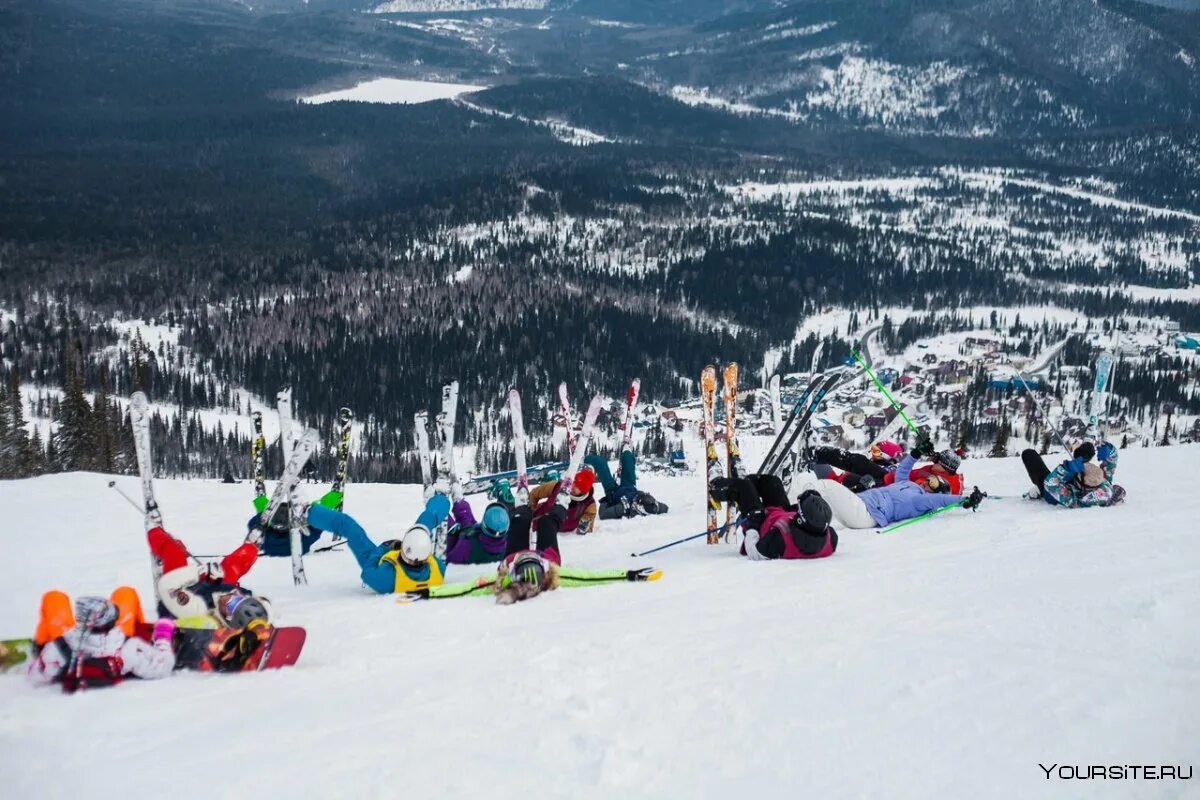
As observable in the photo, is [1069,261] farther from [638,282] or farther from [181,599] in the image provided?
[181,599]

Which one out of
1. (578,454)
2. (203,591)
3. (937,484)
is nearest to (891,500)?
(937,484)

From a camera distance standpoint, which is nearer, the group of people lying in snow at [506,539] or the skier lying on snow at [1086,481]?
the group of people lying in snow at [506,539]

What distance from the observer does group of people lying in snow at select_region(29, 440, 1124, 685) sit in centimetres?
599

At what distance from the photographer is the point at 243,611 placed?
6602 millimetres

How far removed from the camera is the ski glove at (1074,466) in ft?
35.7

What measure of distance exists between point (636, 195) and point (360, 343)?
96.4 m

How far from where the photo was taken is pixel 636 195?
18988cm

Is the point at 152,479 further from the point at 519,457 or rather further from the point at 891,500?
the point at 891,500

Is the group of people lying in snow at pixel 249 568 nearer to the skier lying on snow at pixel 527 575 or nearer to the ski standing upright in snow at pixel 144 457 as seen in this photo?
the skier lying on snow at pixel 527 575

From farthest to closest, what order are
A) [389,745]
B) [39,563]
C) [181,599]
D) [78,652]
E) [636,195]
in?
[636,195]
[39,563]
[181,599]
[78,652]
[389,745]

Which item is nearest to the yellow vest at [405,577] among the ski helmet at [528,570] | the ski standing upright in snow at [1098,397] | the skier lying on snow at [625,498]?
the ski helmet at [528,570]

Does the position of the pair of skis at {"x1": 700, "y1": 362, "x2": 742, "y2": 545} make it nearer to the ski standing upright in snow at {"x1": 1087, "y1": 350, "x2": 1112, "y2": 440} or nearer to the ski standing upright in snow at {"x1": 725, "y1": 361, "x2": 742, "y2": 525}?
the ski standing upright in snow at {"x1": 725, "y1": 361, "x2": 742, "y2": 525}

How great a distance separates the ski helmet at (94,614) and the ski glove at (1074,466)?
33.3 feet

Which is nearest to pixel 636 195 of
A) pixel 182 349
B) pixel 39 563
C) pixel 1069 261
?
pixel 1069 261
